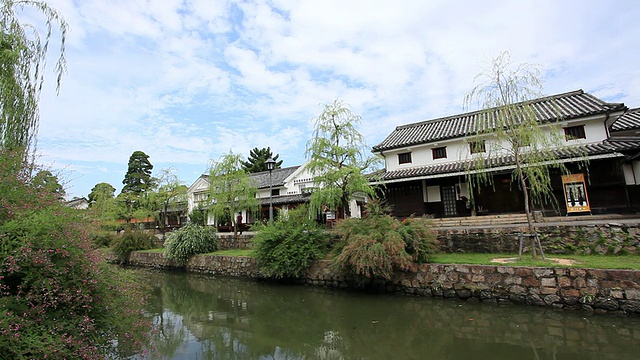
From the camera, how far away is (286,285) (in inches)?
505

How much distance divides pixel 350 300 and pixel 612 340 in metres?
6.12

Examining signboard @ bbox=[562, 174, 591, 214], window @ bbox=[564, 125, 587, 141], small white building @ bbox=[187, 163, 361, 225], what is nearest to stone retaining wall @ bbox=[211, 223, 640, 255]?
signboard @ bbox=[562, 174, 591, 214]

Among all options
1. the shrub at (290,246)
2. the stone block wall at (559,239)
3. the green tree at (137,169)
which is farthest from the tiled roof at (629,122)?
the green tree at (137,169)

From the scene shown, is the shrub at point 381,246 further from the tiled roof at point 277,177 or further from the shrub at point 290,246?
the tiled roof at point 277,177

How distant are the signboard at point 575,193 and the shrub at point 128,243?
2500 centimetres

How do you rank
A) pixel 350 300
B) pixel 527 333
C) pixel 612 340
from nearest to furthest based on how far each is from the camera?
pixel 612 340, pixel 527 333, pixel 350 300

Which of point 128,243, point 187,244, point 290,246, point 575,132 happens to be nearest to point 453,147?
point 575,132

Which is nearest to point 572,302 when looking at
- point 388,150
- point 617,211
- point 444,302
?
point 444,302

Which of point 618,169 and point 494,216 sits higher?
point 618,169

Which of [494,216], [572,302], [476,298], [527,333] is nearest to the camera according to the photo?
[527,333]

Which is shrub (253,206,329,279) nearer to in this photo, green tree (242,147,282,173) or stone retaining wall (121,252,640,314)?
stone retaining wall (121,252,640,314)

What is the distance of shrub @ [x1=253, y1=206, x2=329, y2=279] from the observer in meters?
12.5

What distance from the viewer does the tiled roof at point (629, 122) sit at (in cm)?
1608

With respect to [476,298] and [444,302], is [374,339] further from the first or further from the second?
[476,298]
